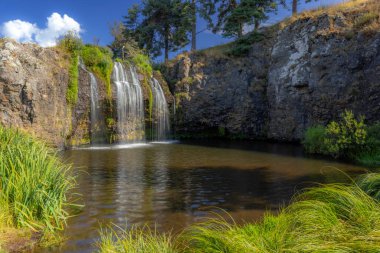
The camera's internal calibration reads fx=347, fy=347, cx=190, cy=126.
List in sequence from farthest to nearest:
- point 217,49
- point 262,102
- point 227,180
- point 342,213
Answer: point 217,49, point 262,102, point 227,180, point 342,213

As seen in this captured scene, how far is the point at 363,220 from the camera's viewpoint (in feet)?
15.6

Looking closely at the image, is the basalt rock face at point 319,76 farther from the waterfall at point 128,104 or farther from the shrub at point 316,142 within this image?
the waterfall at point 128,104

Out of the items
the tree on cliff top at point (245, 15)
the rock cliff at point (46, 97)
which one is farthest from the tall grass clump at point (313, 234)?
the tree on cliff top at point (245, 15)

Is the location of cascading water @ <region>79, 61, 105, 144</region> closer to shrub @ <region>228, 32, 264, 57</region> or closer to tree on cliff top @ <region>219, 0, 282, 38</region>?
shrub @ <region>228, 32, 264, 57</region>

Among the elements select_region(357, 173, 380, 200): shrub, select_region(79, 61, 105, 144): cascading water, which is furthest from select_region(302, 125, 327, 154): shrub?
select_region(79, 61, 105, 144): cascading water

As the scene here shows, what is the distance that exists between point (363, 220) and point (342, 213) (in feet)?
2.00

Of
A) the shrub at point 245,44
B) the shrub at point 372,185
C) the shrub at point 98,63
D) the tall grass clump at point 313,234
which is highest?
the shrub at point 245,44

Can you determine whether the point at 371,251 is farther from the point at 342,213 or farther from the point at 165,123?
the point at 165,123

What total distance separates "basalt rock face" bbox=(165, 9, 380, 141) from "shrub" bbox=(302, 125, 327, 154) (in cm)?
228

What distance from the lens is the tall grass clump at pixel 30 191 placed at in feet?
19.7

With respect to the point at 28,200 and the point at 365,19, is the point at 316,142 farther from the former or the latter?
the point at 28,200

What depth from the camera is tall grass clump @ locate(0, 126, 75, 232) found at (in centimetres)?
600

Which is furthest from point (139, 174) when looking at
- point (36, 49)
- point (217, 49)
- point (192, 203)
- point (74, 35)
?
point (217, 49)

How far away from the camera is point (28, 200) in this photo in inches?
241
